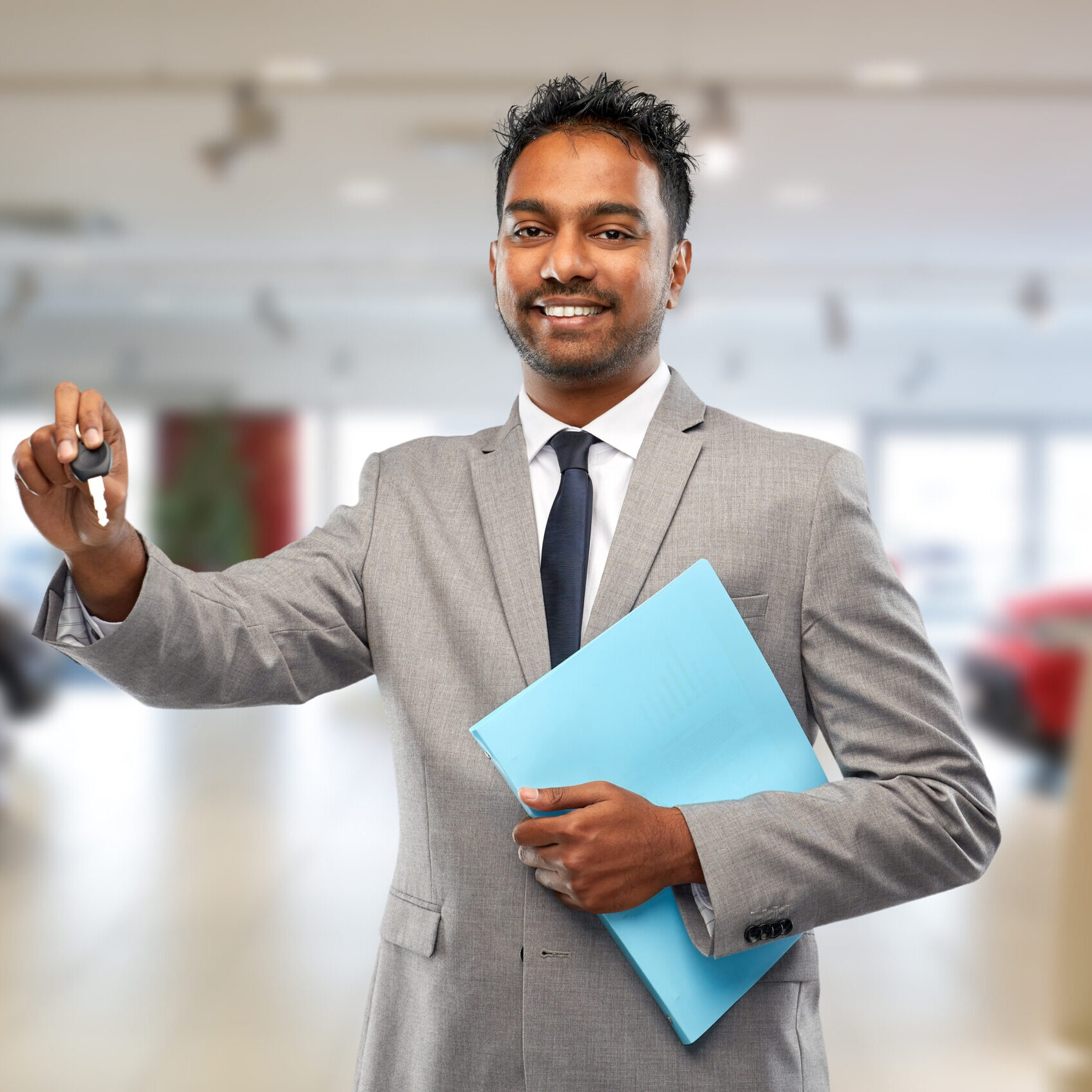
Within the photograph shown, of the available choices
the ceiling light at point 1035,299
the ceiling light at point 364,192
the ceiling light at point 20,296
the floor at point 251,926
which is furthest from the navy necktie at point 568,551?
the ceiling light at point 1035,299

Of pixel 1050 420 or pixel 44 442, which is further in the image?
pixel 1050 420

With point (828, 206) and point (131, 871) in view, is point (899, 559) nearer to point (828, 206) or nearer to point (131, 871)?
point (828, 206)

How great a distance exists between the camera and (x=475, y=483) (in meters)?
1.05

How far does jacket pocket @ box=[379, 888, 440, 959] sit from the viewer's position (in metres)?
0.97

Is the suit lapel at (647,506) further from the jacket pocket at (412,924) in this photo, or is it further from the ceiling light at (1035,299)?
the ceiling light at (1035,299)

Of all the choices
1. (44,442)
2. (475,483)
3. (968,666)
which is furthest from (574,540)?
(968,666)

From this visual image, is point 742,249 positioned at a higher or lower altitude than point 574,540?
higher

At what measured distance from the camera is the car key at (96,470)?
2.56 feet

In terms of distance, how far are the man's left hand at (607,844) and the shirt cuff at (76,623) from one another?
36 centimetres

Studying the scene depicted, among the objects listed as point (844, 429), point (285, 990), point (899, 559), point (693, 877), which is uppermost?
point (844, 429)

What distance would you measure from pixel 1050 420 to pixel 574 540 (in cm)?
419

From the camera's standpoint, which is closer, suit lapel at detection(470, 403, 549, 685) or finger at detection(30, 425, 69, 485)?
finger at detection(30, 425, 69, 485)

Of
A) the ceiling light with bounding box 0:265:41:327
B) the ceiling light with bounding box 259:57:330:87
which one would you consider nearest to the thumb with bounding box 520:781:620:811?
the ceiling light with bounding box 259:57:330:87

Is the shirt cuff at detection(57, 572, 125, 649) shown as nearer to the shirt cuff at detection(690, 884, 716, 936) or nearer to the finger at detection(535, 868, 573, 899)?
the finger at detection(535, 868, 573, 899)
